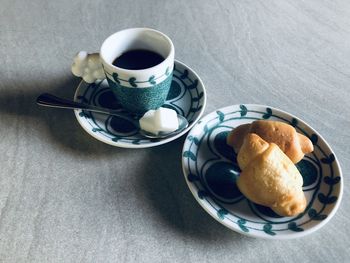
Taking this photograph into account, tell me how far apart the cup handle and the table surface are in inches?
3.1

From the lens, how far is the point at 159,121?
61cm

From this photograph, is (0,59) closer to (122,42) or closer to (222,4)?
(122,42)

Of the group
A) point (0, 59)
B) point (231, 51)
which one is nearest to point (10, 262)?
point (0, 59)

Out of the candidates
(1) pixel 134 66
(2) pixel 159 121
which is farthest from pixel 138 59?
(2) pixel 159 121

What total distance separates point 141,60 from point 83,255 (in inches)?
15.2

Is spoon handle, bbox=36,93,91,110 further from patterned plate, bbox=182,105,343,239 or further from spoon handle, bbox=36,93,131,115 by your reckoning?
patterned plate, bbox=182,105,343,239

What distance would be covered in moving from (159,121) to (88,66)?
206mm

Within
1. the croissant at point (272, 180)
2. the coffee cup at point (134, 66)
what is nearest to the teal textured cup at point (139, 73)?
the coffee cup at point (134, 66)

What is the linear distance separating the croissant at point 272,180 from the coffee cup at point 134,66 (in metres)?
0.22

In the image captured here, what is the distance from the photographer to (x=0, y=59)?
2.70 ft

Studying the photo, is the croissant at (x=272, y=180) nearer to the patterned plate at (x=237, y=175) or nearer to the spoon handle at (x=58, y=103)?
the patterned plate at (x=237, y=175)

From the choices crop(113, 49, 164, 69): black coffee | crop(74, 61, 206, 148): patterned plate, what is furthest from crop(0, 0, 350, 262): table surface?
crop(113, 49, 164, 69): black coffee

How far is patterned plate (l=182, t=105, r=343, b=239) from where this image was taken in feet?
1.66

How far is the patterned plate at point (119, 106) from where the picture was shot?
2.04 ft
